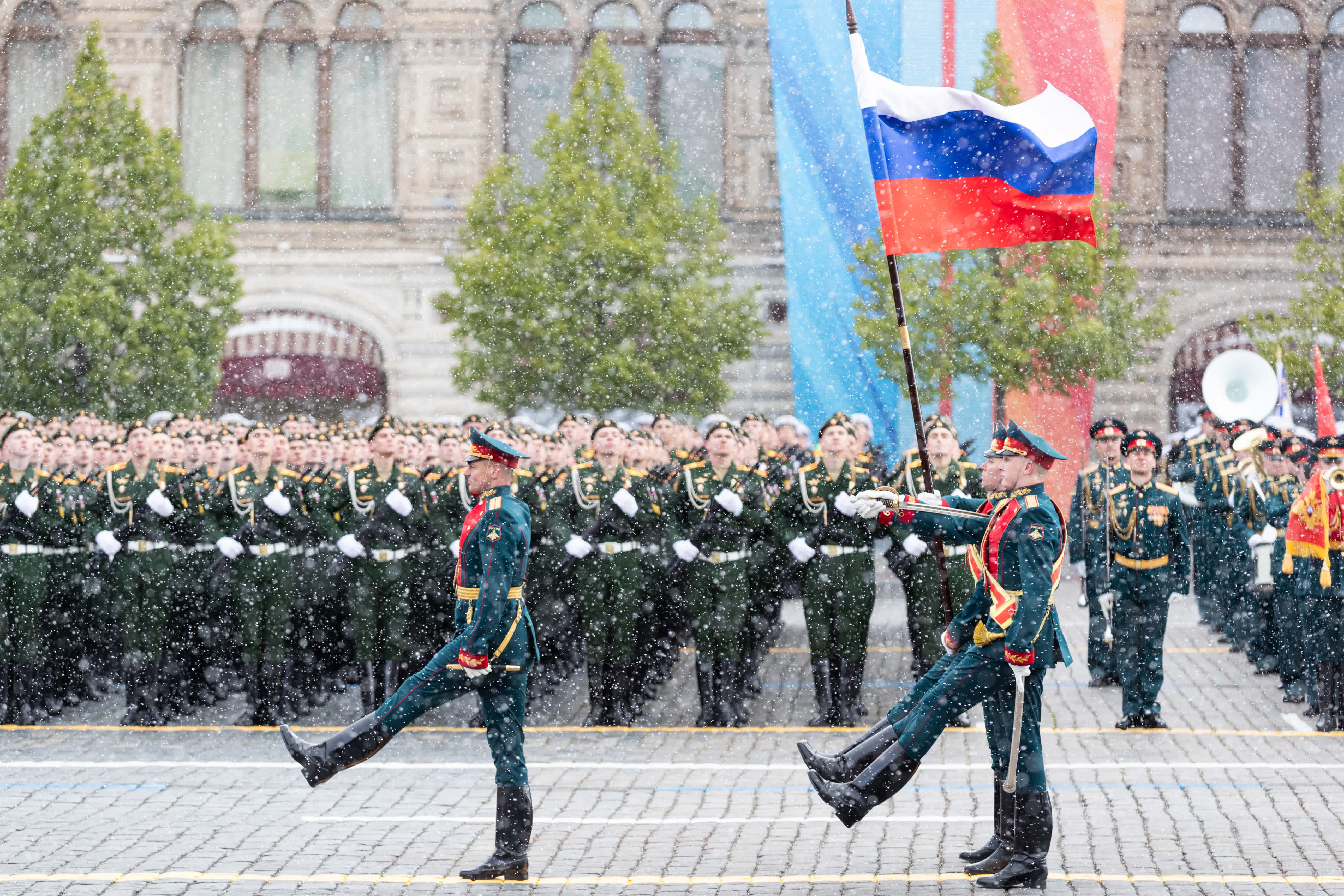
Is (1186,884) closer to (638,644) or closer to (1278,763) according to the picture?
(1278,763)

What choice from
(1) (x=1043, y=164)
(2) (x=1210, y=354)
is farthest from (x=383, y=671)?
(2) (x=1210, y=354)

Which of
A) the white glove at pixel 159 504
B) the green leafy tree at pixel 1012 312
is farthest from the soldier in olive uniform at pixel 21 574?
the green leafy tree at pixel 1012 312

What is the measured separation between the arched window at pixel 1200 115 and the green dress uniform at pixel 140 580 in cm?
2060

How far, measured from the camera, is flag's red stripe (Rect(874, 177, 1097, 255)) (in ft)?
28.1

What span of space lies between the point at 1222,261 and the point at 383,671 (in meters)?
20.2

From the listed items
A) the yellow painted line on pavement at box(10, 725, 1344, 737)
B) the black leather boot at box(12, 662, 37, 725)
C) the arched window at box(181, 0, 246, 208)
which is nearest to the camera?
the yellow painted line on pavement at box(10, 725, 1344, 737)

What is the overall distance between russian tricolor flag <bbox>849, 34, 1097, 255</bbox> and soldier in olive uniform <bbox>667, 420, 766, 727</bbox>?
13.6ft

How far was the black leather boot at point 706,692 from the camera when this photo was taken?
12.5 meters

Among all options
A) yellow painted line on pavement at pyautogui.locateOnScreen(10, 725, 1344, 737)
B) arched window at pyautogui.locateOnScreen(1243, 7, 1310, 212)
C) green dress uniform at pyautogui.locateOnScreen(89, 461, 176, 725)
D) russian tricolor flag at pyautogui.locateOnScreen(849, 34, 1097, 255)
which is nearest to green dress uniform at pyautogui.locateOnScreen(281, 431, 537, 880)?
russian tricolor flag at pyautogui.locateOnScreen(849, 34, 1097, 255)

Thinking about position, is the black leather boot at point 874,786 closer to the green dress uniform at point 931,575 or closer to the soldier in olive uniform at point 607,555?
the green dress uniform at point 931,575

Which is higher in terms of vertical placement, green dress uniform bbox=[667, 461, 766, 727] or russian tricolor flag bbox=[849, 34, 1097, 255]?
russian tricolor flag bbox=[849, 34, 1097, 255]

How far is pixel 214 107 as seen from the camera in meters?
30.3

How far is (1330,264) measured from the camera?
26.1 meters

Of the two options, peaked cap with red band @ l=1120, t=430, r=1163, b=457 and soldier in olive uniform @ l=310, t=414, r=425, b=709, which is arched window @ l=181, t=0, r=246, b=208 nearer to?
soldier in olive uniform @ l=310, t=414, r=425, b=709
